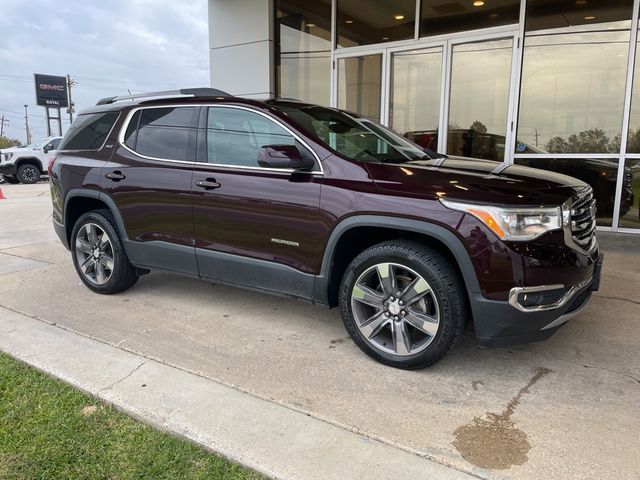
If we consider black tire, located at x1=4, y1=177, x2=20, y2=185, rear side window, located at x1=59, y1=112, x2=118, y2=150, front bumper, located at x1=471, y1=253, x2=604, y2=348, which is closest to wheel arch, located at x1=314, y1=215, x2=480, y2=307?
front bumper, located at x1=471, y1=253, x2=604, y2=348

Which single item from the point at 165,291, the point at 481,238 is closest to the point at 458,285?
the point at 481,238

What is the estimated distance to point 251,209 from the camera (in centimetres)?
373

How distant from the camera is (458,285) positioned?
3.05 metres

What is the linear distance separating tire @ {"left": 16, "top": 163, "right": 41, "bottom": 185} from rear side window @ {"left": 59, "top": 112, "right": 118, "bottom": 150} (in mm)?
16807

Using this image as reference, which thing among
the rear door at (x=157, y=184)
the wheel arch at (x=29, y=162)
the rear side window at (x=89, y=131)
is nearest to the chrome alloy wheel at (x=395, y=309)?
the rear door at (x=157, y=184)

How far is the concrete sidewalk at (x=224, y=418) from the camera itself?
2.35 meters

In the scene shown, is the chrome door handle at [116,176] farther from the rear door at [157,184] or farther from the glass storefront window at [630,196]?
the glass storefront window at [630,196]

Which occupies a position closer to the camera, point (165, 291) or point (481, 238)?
point (481, 238)

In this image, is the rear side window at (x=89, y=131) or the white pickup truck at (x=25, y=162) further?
the white pickup truck at (x=25, y=162)

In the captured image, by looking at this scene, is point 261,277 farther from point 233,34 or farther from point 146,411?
point 233,34

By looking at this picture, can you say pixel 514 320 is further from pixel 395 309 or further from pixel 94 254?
pixel 94 254

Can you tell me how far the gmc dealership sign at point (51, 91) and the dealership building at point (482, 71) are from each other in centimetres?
4938

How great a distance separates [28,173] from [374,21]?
16.3 metres

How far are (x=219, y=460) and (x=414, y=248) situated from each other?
1.63m
